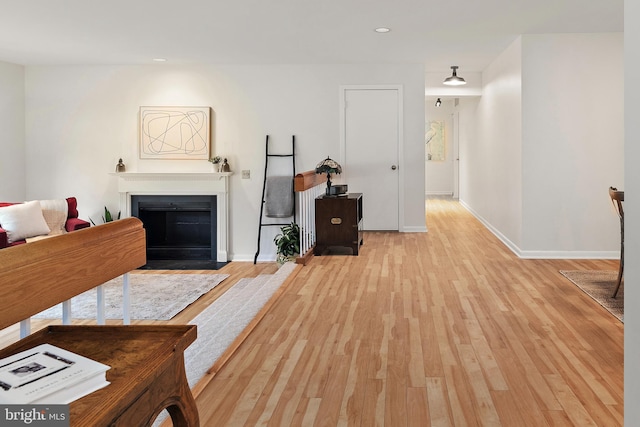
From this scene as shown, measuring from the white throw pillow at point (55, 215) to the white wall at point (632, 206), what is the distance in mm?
6060

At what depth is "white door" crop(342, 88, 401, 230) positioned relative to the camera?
771 cm

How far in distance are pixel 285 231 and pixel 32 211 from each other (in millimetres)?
2851

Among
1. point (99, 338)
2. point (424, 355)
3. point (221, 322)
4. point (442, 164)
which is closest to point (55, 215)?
point (221, 322)

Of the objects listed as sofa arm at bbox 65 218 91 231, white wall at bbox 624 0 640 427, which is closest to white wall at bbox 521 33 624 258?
white wall at bbox 624 0 640 427

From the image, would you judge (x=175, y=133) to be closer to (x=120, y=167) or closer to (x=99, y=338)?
(x=120, y=167)

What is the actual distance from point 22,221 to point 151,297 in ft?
5.42

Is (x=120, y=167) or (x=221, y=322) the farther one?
(x=120, y=167)

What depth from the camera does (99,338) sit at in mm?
1390

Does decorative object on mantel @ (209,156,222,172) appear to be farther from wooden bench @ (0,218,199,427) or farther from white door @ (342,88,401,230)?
wooden bench @ (0,218,199,427)

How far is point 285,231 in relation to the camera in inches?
284

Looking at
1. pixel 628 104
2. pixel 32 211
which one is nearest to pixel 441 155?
pixel 32 211

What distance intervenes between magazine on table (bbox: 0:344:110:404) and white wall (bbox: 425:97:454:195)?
1423cm

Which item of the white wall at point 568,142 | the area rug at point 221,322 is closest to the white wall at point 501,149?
the white wall at point 568,142

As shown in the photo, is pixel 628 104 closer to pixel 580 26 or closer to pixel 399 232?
pixel 580 26
